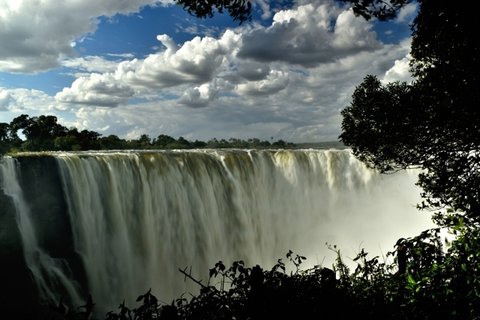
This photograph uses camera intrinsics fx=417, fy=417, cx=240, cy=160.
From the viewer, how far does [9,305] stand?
13773 millimetres

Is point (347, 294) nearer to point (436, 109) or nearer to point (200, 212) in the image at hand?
point (436, 109)

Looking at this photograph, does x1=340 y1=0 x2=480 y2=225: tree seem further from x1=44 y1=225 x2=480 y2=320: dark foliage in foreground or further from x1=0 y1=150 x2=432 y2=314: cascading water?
x1=0 y1=150 x2=432 y2=314: cascading water

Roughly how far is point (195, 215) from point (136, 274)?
4369 mm

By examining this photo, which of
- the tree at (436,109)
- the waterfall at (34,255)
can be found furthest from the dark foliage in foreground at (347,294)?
the waterfall at (34,255)

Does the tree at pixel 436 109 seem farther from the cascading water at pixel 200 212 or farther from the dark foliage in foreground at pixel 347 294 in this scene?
the cascading water at pixel 200 212

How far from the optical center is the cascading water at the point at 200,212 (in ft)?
55.4

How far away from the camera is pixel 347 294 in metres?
4.52

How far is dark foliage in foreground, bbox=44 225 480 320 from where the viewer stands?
358cm

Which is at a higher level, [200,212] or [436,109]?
[436,109]

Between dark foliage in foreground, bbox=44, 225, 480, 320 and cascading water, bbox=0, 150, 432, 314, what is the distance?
1238cm

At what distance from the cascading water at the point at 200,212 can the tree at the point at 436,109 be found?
846 cm

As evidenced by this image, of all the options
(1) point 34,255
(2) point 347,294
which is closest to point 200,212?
(1) point 34,255

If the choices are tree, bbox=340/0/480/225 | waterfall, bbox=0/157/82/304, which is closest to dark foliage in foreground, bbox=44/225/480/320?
tree, bbox=340/0/480/225

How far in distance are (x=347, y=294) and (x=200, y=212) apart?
17.5 meters
